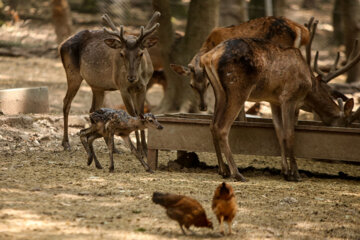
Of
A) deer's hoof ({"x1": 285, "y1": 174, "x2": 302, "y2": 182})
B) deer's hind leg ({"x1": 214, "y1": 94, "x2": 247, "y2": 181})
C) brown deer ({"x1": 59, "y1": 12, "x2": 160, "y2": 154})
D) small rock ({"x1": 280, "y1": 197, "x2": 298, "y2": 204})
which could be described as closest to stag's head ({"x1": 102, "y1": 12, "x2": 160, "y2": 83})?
brown deer ({"x1": 59, "y1": 12, "x2": 160, "y2": 154})

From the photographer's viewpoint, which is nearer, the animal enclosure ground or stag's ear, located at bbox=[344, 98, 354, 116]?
the animal enclosure ground

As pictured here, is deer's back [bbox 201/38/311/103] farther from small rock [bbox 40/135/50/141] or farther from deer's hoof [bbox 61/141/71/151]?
small rock [bbox 40/135/50/141]

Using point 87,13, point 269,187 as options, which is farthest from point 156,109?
point 87,13

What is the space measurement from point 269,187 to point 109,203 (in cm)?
218

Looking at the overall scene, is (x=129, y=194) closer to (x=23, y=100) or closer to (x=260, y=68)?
(x=260, y=68)

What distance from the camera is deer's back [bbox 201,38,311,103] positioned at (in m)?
8.05

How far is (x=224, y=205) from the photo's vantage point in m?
5.44

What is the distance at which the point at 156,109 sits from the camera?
46.2ft

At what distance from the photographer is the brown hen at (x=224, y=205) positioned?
546 centimetres

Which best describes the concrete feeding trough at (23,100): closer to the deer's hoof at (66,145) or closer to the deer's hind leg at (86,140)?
the deer's hoof at (66,145)

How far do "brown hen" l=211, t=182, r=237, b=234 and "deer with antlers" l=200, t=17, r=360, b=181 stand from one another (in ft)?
8.51

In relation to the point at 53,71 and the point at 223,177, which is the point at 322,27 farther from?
the point at 223,177

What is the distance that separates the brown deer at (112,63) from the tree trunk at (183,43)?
9.97 feet

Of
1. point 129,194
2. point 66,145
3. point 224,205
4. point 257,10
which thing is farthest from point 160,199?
point 257,10
